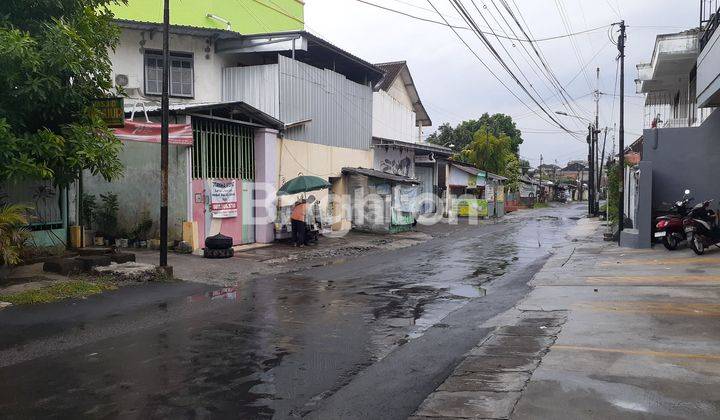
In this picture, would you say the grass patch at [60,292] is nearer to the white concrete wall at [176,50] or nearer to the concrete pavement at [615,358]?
the concrete pavement at [615,358]

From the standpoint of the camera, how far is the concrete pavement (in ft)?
15.6

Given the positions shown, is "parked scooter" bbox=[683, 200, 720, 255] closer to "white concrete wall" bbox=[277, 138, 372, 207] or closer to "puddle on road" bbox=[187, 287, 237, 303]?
"puddle on road" bbox=[187, 287, 237, 303]

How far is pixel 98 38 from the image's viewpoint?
1054 cm

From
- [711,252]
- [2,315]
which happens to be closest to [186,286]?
[2,315]

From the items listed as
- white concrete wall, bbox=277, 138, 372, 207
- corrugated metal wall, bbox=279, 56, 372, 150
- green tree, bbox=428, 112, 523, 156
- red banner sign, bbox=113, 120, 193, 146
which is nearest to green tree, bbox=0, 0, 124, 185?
red banner sign, bbox=113, 120, 193, 146

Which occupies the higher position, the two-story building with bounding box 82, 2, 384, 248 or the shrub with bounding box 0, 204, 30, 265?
the two-story building with bounding box 82, 2, 384, 248

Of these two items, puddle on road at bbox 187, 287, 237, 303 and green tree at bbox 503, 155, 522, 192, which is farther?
green tree at bbox 503, 155, 522, 192

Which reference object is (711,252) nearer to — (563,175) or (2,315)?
(2,315)

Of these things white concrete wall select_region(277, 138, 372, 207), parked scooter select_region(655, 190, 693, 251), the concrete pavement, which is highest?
white concrete wall select_region(277, 138, 372, 207)

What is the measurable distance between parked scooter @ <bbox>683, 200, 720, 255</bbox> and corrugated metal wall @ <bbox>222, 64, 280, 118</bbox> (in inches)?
508

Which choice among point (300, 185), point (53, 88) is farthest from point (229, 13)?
point (53, 88)

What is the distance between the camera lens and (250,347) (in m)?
7.01

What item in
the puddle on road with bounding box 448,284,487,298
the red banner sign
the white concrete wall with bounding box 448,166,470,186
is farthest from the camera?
the white concrete wall with bounding box 448,166,470,186

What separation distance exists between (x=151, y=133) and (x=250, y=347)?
9349 mm
